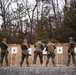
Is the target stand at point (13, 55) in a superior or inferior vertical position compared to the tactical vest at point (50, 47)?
inferior

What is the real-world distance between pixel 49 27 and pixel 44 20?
4.62 ft

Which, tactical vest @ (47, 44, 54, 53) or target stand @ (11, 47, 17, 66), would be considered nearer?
tactical vest @ (47, 44, 54, 53)

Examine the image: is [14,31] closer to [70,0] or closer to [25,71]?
[70,0]

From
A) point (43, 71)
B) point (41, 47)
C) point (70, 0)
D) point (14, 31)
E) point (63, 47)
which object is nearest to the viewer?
point (43, 71)

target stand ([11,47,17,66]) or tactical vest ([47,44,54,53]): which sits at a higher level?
tactical vest ([47,44,54,53])

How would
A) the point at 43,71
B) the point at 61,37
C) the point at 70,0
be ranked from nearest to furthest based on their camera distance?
1. the point at 43,71
2. the point at 61,37
3. the point at 70,0

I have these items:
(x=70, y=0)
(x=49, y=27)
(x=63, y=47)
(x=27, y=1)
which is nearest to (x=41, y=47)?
(x=63, y=47)

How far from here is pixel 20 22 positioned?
44.8 m

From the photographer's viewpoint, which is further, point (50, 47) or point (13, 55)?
point (13, 55)

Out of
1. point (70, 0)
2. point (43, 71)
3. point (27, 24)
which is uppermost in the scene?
point (70, 0)

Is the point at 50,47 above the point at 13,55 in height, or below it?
above

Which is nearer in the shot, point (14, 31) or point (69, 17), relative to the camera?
point (69, 17)

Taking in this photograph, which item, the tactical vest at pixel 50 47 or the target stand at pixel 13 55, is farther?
the target stand at pixel 13 55

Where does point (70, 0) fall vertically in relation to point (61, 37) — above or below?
above
